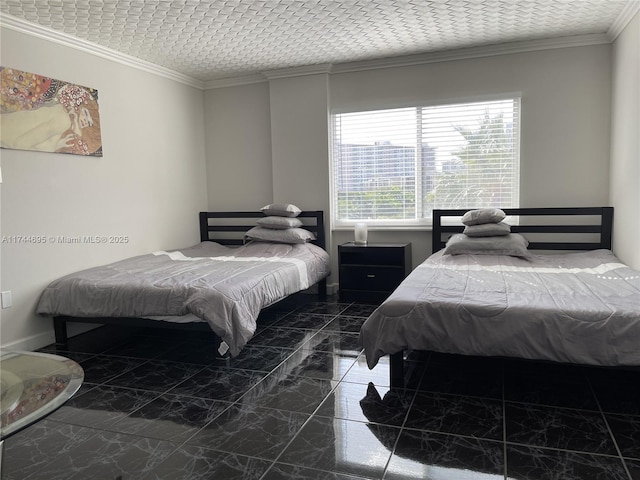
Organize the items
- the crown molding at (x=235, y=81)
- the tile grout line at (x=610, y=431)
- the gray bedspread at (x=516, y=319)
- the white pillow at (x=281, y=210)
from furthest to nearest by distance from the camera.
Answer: the crown molding at (x=235, y=81) → the white pillow at (x=281, y=210) → the gray bedspread at (x=516, y=319) → the tile grout line at (x=610, y=431)

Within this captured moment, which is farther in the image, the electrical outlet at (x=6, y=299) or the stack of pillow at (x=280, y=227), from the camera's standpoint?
the stack of pillow at (x=280, y=227)

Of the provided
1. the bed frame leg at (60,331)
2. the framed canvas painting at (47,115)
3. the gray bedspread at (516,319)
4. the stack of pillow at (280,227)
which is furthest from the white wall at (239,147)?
the gray bedspread at (516,319)

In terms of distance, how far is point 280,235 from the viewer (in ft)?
15.1

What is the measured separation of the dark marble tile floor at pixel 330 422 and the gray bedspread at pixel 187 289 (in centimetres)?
32

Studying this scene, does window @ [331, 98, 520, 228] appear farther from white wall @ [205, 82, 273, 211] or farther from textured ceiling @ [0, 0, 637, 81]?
white wall @ [205, 82, 273, 211]

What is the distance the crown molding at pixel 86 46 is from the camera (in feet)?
10.6

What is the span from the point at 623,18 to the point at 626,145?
0.94m

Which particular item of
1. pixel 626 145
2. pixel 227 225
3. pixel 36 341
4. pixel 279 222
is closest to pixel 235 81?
pixel 227 225

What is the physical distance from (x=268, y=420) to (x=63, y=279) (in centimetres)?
209

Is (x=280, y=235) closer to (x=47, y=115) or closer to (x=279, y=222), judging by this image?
(x=279, y=222)

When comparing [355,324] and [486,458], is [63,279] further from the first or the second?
[486,458]

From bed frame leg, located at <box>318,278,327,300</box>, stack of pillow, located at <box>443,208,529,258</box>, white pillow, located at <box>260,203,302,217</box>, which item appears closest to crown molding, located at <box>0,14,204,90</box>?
white pillow, located at <box>260,203,302,217</box>

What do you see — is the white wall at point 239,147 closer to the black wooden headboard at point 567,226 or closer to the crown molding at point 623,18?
the black wooden headboard at point 567,226

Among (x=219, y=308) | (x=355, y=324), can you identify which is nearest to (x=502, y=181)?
(x=355, y=324)
